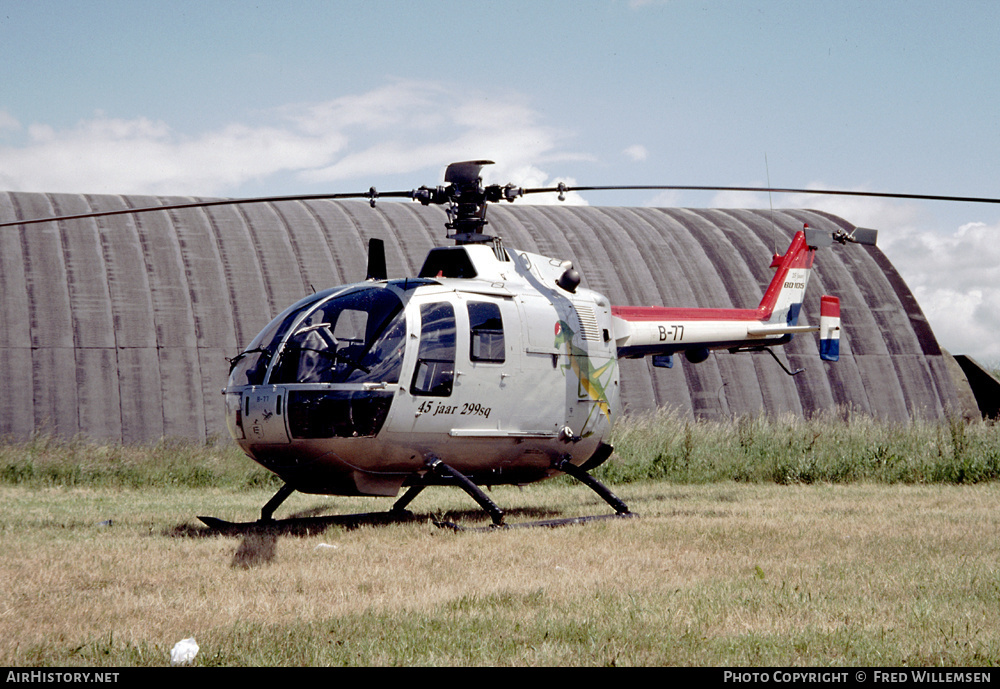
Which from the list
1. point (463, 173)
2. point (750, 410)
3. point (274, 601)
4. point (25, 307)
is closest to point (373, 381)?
point (463, 173)

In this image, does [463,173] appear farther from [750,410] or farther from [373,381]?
[750,410]

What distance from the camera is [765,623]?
19.0 feet

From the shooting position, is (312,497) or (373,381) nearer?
(373,381)

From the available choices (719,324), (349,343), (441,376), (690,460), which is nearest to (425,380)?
(441,376)

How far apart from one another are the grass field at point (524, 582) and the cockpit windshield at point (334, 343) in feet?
5.20

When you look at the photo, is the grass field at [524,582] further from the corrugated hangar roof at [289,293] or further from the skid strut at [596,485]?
the corrugated hangar roof at [289,293]

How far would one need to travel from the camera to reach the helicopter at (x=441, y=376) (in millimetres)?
9523

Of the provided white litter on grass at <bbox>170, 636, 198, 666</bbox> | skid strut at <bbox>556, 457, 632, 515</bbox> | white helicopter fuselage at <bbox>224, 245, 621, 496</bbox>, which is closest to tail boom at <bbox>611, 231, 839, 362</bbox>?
white helicopter fuselage at <bbox>224, 245, 621, 496</bbox>

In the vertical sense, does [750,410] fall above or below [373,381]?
below

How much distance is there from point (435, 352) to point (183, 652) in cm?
529

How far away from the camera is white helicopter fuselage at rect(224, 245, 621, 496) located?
9492mm

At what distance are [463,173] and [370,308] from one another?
1.85 meters

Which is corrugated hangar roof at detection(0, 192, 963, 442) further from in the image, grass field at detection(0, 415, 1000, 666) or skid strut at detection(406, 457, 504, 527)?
skid strut at detection(406, 457, 504, 527)
